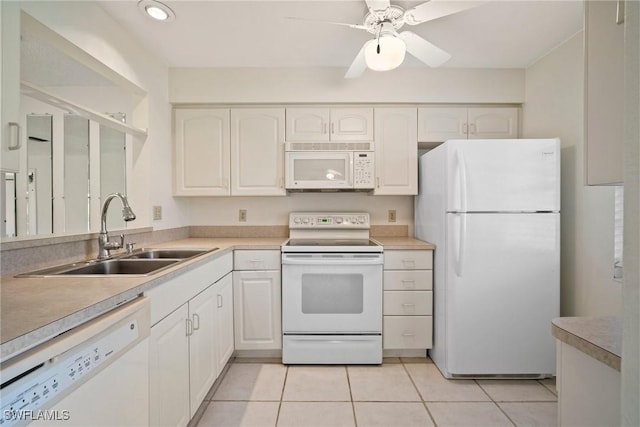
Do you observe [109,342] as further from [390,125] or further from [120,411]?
[390,125]

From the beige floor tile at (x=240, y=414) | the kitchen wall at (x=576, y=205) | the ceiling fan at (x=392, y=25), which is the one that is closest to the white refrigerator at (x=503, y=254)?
the kitchen wall at (x=576, y=205)

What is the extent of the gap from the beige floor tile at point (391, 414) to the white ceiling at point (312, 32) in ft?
7.48

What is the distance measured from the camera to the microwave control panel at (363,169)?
8.57 feet

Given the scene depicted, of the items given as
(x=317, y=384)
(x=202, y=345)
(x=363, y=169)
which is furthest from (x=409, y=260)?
(x=202, y=345)

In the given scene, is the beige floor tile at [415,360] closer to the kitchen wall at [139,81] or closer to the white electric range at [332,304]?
the white electric range at [332,304]

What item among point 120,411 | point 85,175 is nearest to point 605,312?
point 120,411

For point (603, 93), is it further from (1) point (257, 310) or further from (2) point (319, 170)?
(1) point (257, 310)

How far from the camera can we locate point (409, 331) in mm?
2389

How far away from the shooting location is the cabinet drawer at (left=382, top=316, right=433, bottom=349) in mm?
2387

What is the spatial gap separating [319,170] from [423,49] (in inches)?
45.3

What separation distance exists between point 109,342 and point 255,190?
191cm

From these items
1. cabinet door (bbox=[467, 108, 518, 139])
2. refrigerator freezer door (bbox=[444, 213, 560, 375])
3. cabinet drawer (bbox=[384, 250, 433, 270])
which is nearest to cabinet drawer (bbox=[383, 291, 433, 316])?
cabinet drawer (bbox=[384, 250, 433, 270])

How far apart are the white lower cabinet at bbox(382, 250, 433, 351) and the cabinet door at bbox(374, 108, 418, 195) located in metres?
0.64

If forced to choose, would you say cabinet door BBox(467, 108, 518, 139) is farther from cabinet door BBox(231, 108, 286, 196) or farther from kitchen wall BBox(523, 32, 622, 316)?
cabinet door BBox(231, 108, 286, 196)
